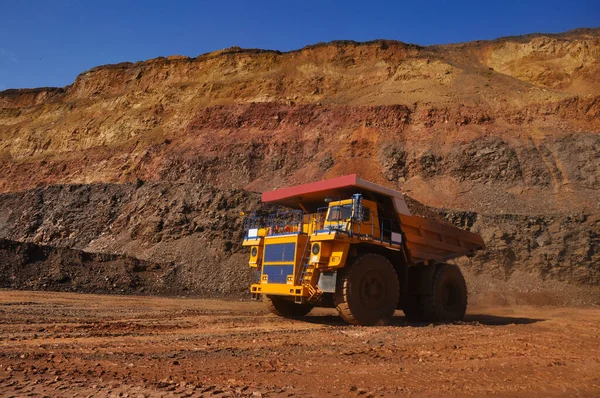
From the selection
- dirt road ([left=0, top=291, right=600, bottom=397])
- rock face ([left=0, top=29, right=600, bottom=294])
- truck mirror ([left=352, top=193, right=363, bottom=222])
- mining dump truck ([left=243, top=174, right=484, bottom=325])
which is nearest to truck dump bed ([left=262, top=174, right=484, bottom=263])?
mining dump truck ([left=243, top=174, right=484, bottom=325])

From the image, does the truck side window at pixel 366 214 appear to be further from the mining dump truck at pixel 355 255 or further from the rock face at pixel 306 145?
the rock face at pixel 306 145

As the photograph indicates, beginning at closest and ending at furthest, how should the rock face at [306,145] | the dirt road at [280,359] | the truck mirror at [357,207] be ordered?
1. the dirt road at [280,359]
2. the truck mirror at [357,207]
3. the rock face at [306,145]

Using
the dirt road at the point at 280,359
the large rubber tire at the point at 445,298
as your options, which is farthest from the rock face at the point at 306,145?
the dirt road at the point at 280,359

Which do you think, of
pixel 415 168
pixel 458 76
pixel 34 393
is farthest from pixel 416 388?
pixel 458 76

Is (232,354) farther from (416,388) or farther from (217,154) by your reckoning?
(217,154)

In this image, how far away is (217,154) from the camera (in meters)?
38.1

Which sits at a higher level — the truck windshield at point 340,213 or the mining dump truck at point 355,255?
the truck windshield at point 340,213

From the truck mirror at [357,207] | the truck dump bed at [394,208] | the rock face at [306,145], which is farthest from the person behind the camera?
the rock face at [306,145]

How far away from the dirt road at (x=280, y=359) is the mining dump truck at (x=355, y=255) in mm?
920

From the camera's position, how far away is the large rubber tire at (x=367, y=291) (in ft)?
34.1

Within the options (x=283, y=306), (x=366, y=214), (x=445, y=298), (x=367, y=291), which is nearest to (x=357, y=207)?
→ (x=366, y=214)

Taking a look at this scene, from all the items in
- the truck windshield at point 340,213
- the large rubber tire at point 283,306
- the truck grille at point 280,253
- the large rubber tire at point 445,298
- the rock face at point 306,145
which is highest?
the rock face at point 306,145

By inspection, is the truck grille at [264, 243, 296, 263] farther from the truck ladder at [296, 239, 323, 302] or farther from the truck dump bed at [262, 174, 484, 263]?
the truck dump bed at [262, 174, 484, 263]

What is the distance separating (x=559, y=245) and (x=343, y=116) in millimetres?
20716
